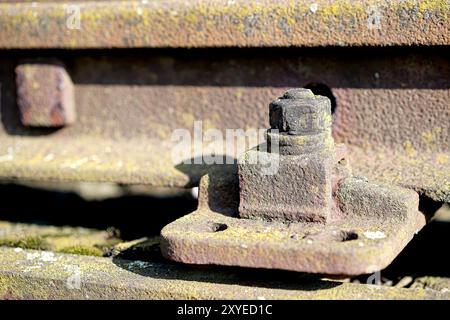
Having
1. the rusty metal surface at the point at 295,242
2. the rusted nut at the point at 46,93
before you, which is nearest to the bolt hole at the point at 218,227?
the rusty metal surface at the point at 295,242

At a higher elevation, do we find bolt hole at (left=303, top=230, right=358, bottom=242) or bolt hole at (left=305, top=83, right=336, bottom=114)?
bolt hole at (left=305, top=83, right=336, bottom=114)

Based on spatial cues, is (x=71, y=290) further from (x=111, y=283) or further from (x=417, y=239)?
(x=417, y=239)

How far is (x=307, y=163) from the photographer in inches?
63.2

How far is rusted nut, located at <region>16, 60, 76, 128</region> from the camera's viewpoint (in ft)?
7.64

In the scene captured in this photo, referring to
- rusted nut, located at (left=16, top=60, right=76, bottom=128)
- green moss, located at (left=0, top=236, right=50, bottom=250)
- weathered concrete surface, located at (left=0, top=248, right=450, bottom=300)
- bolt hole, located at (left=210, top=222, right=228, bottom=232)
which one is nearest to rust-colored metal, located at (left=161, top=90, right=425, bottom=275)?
bolt hole, located at (left=210, top=222, right=228, bottom=232)

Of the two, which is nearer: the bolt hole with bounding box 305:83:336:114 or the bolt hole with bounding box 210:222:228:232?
the bolt hole with bounding box 210:222:228:232

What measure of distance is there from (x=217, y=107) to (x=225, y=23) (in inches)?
11.1

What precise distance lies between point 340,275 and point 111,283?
58 cm

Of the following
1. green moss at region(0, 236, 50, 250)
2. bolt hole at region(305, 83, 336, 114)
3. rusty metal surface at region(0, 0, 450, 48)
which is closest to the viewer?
rusty metal surface at region(0, 0, 450, 48)

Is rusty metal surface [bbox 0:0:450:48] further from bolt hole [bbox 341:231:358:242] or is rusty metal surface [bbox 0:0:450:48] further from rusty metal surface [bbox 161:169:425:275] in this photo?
bolt hole [bbox 341:231:358:242]

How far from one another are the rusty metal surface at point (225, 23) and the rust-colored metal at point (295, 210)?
35cm

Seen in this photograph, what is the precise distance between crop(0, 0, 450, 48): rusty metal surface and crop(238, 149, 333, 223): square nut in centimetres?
47

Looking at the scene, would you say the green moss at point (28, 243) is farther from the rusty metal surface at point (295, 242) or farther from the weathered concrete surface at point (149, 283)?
the rusty metal surface at point (295, 242)

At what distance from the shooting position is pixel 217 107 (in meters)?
2.19
